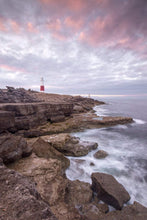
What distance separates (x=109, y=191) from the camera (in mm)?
4617

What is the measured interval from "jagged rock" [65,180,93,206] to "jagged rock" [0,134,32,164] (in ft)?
8.77

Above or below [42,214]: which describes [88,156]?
below

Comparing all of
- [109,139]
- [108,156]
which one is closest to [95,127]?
[109,139]

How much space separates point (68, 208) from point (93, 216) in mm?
1105

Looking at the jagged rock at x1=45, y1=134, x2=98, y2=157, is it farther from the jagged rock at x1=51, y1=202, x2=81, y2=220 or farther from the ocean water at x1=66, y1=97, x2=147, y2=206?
the jagged rock at x1=51, y1=202, x2=81, y2=220

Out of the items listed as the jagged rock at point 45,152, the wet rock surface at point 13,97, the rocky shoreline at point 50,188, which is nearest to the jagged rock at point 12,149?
the rocky shoreline at point 50,188

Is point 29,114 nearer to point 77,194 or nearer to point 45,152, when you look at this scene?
point 45,152

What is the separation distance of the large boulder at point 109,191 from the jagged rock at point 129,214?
33 cm

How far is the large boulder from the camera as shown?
4464 mm

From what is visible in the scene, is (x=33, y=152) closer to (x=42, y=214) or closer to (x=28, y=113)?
(x=42, y=214)

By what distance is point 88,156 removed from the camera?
26.8 ft

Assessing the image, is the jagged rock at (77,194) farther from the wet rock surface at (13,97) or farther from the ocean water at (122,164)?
the wet rock surface at (13,97)

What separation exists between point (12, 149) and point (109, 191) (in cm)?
460

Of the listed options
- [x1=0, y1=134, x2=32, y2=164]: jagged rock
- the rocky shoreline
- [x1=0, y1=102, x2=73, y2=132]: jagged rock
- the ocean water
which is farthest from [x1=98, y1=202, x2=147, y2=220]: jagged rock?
[x1=0, y1=102, x2=73, y2=132]: jagged rock
